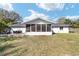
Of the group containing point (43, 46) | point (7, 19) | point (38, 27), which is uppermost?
point (7, 19)

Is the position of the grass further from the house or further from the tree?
the tree

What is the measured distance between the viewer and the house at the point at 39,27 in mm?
7324

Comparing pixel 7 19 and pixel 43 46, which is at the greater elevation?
pixel 7 19

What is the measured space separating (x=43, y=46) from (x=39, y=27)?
30 cm

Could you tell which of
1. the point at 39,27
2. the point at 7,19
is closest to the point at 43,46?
the point at 39,27

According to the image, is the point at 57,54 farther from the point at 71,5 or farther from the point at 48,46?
the point at 71,5

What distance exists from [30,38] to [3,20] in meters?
0.51

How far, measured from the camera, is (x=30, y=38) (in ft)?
24.3

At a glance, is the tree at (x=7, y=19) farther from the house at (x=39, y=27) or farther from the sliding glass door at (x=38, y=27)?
the sliding glass door at (x=38, y=27)

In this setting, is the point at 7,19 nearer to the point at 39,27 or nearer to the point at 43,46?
the point at 39,27

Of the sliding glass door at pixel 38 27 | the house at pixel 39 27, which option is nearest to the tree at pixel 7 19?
the house at pixel 39 27

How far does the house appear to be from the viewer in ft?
24.0

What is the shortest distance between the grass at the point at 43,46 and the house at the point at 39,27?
8cm

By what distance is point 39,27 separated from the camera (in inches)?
289
